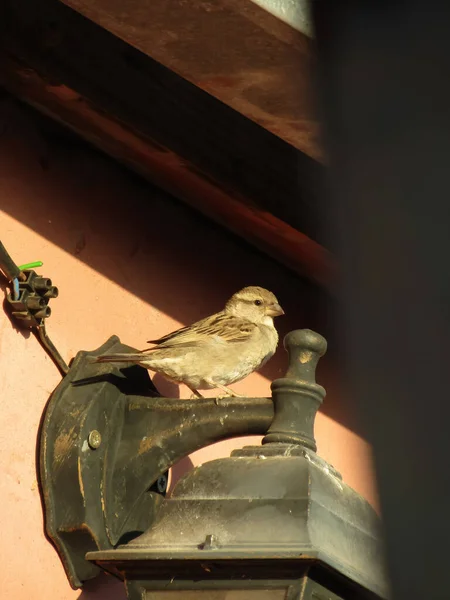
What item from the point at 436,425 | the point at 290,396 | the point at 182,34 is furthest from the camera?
the point at 182,34

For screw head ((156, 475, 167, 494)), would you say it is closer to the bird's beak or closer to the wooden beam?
the wooden beam

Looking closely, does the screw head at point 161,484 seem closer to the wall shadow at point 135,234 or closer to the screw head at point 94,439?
the screw head at point 94,439

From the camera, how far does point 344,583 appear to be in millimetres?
2166

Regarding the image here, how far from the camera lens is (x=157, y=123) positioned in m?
3.36

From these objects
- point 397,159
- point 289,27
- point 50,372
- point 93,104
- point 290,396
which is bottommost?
point 397,159

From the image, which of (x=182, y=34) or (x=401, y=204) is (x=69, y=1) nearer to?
(x=182, y=34)

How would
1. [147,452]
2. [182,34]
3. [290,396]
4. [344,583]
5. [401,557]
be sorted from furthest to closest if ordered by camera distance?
[147,452], [182,34], [290,396], [344,583], [401,557]

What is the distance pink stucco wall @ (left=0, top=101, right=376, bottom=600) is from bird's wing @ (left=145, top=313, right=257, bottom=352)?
46mm

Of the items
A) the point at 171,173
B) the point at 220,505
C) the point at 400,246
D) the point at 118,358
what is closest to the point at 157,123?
the point at 171,173

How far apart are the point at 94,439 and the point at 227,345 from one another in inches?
46.0

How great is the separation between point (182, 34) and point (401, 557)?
69.2 inches

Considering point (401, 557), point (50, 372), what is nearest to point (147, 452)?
point (50, 372)

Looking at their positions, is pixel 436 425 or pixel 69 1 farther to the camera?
pixel 69 1

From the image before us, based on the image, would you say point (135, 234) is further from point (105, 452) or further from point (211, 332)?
point (105, 452)
